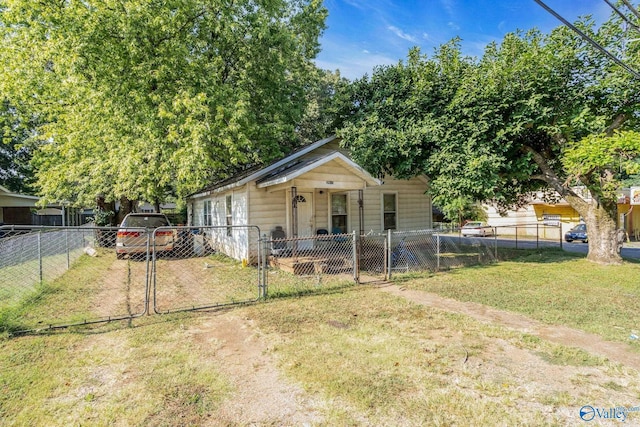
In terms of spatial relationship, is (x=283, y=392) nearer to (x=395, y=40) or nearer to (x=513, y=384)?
(x=513, y=384)

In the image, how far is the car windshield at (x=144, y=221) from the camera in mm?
12125

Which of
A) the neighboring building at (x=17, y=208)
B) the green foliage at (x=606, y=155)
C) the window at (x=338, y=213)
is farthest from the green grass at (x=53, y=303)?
the neighboring building at (x=17, y=208)

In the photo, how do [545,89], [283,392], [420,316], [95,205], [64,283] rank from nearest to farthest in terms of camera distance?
[283,392], [420,316], [64,283], [545,89], [95,205]

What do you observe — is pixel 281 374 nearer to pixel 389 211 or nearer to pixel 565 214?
pixel 389 211

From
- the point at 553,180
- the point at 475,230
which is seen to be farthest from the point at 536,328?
the point at 475,230

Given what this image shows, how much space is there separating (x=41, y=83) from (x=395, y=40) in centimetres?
1227

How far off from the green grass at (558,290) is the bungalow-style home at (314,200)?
364 cm

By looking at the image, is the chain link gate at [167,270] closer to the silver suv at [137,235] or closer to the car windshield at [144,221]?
the silver suv at [137,235]

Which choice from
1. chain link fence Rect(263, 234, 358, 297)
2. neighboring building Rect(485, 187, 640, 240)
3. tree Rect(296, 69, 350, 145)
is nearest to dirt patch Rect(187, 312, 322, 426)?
chain link fence Rect(263, 234, 358, 297)

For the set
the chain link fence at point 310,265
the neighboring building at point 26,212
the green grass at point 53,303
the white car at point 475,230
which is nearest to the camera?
the green grass at point 53,303

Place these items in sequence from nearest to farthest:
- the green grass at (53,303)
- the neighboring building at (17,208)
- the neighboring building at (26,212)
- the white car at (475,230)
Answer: the green grass at (53,303) < the white car at (475,230) < the neighboring building at (26,212) < the neighboring building at (17,208)

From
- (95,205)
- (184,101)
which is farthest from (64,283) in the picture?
(95,205)

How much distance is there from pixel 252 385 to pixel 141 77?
11154 mm

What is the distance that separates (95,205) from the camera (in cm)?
1969
